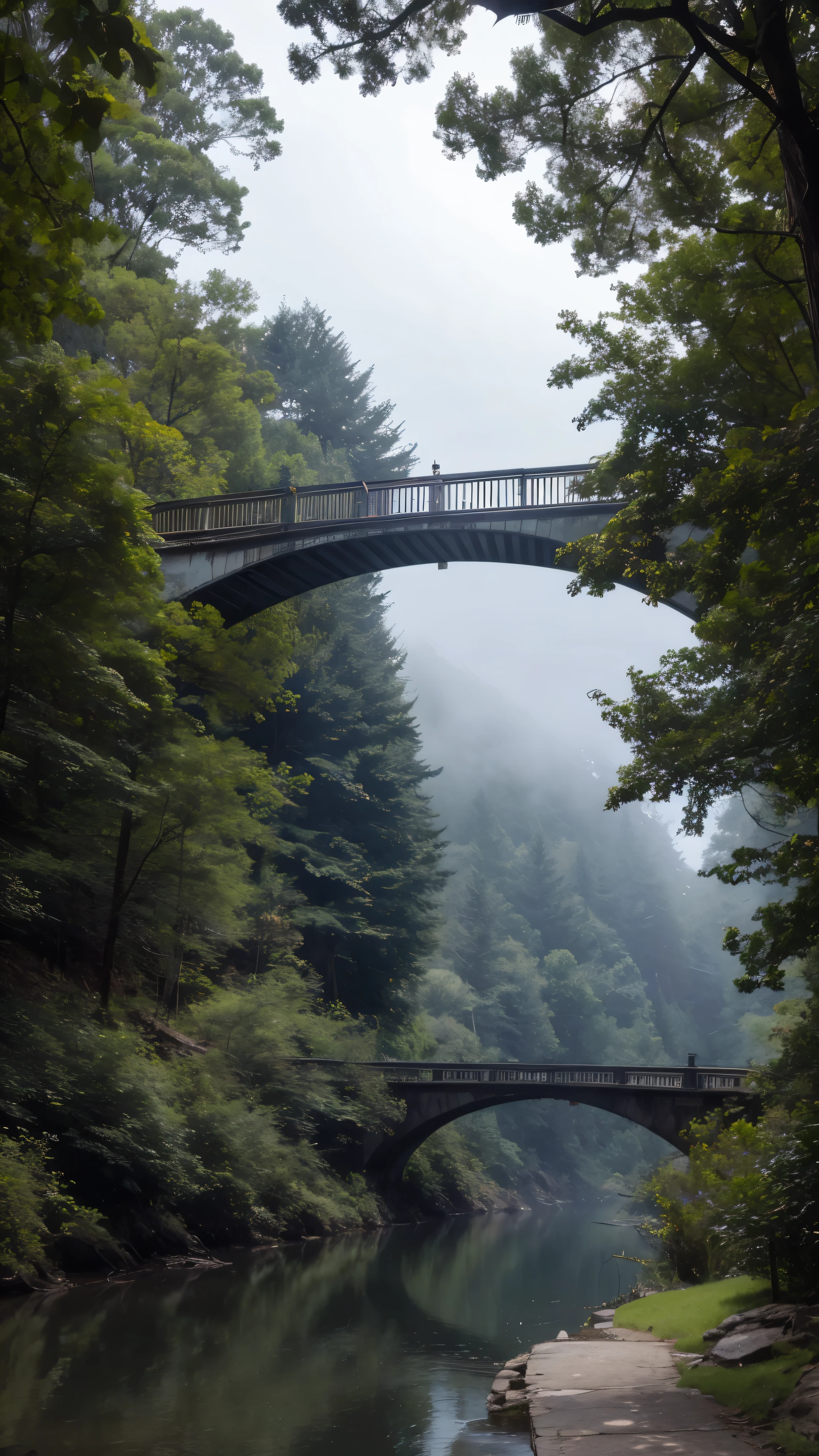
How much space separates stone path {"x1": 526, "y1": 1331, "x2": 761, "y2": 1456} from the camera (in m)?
5.63

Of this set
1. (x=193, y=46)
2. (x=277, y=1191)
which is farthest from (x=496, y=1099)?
(x=193, y=46)

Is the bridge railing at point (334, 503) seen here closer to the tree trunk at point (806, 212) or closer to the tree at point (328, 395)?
the tree trunk at point (806, 212)

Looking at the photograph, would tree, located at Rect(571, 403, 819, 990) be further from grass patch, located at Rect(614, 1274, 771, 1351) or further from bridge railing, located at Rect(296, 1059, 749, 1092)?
bridge railing, located at Rect(296, 1059, 749, 1092)

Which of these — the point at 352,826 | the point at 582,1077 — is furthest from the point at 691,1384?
the point at 352,826

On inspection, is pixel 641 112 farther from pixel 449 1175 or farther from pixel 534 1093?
pixel 449 1175

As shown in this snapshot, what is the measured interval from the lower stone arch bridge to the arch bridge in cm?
1152

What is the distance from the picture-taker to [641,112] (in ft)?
31.1

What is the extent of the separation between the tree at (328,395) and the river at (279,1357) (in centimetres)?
4054

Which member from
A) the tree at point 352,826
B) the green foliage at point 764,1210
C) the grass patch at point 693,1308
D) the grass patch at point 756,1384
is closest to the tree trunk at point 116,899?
the grass patch at point 693,1308

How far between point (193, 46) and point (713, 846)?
8253 centimetres

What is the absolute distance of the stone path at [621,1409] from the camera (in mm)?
5633

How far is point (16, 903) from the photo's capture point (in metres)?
12.5

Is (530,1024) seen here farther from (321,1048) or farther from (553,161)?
(553,161)

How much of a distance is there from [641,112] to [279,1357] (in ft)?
45.8
